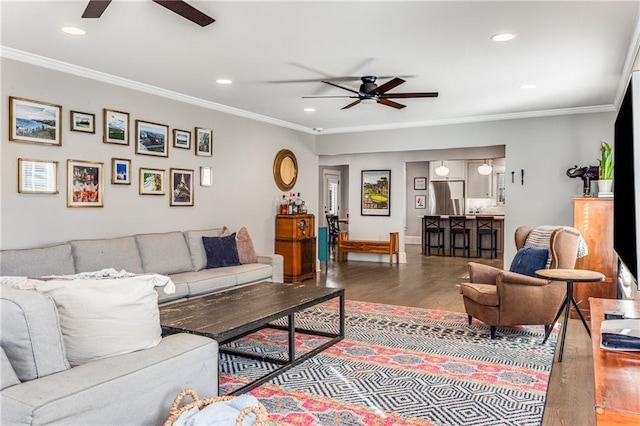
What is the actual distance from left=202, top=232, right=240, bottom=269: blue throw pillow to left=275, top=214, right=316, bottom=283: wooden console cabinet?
1659 millimetres

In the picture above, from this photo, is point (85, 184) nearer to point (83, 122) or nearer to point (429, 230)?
point (83, 122)

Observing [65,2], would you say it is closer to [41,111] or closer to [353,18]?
[41,111]

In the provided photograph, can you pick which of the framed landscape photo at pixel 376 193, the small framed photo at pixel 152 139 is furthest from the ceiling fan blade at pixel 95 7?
the framed landscape photo at pixel 376 193

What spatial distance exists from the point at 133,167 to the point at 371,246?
5394 millimetres

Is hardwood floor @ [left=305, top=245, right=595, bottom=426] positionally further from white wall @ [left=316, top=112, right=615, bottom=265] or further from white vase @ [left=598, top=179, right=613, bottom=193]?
white vase @ [left=598, top=179, right=613, bottom=193]

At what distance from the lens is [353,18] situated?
3.15 m

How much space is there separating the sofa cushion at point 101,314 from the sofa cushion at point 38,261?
2145 millimetres

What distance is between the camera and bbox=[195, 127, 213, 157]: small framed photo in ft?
19.2

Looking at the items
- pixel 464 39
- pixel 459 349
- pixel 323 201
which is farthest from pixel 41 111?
pixel 323 201

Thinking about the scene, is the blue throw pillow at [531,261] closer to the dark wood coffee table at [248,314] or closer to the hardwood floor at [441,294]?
the hardwood floor at [441,294]

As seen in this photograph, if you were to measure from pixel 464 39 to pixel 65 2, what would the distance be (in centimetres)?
282

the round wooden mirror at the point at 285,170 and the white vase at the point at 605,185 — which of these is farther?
the round wooden mirror at the point at 285,170

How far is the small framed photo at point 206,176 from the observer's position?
5.93 metres

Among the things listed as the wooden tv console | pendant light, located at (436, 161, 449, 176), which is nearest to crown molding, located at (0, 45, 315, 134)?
the wooden tv console
